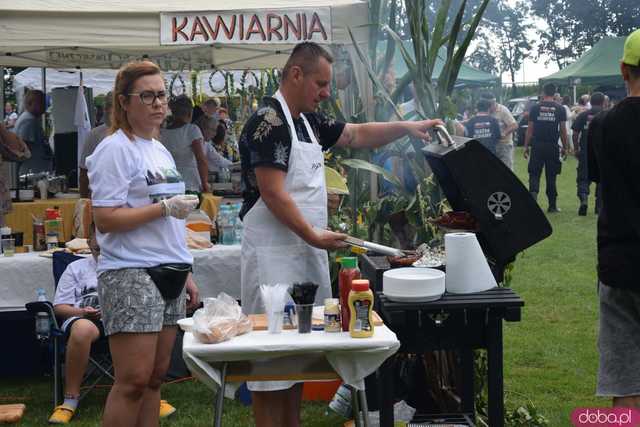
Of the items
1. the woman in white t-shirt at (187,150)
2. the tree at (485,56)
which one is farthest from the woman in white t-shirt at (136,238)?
the tree at (485,56)

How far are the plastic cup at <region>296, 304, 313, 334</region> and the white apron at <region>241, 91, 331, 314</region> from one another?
45 cm

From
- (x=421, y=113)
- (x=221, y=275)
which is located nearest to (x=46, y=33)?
(x=221, y=275)

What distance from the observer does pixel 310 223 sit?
3.44 meters

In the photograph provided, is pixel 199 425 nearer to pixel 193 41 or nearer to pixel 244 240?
pixel 244 240

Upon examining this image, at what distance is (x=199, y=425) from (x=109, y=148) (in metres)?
2.02

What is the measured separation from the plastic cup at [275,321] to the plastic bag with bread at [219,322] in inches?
3.2

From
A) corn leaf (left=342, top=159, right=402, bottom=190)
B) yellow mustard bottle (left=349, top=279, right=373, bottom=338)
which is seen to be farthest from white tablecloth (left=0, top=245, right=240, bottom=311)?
yellow mustard bottle (left=349, top=279, right=373, bottom=338)

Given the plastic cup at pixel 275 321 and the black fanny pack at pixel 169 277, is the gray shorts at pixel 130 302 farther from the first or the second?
the plastic cup at pixel 275 321

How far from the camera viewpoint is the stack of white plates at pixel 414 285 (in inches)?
122

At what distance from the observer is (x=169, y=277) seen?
3.23 metres

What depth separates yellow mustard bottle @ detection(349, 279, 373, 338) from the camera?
114 inches

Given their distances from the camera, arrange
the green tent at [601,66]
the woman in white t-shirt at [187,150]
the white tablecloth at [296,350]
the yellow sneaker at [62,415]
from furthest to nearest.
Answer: the green tent at [601,66] → the woman in white t-shirt at [187,150] → the yellow sneaker at [62,415] → the white tablecloth at [296,350]

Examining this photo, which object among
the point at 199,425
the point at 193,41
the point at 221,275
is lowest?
the point at 199,425

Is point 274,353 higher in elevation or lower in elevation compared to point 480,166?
lower
